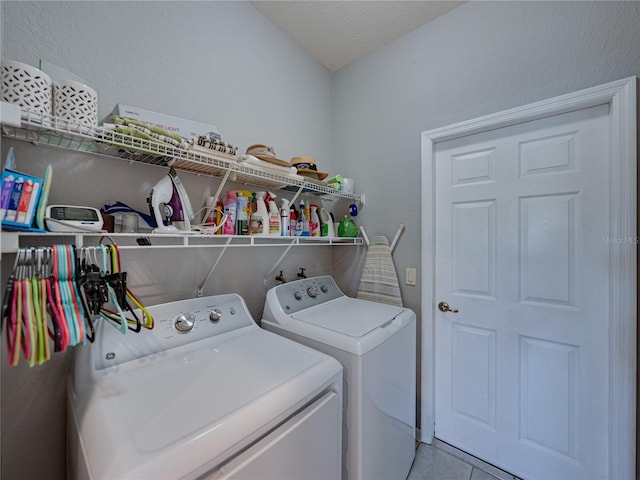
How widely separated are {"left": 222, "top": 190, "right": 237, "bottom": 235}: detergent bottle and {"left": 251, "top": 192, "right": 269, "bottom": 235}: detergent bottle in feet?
0.36

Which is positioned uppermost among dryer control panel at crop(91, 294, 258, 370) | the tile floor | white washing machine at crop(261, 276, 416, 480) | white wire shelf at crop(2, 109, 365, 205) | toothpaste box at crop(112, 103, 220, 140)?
toothpaste box at crop(112, 103, 220, 140)

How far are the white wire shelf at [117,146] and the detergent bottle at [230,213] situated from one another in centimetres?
12

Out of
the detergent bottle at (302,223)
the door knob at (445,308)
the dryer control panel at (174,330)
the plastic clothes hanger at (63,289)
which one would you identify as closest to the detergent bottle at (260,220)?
the detergent bottle at (302,223)

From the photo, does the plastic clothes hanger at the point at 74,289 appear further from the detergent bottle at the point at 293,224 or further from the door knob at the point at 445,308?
the door knob at the point at 445,308

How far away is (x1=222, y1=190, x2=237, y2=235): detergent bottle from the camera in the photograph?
4.47ft

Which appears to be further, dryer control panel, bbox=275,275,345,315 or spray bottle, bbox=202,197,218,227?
dryer control panel, bbox=275,275,345,315

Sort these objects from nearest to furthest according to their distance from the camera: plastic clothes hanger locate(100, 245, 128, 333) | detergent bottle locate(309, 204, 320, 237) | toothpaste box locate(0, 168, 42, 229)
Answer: toothpaste box locate(0, 168, 42, 229) → plastic clothes hanger locate(100, 245, 128, 333) → detergent bottle locate(309, 204, 320, 237)

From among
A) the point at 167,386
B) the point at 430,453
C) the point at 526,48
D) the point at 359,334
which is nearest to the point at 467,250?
the point at 359,334

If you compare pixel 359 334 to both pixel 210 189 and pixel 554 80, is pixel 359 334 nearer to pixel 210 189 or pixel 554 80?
pixel 210 189

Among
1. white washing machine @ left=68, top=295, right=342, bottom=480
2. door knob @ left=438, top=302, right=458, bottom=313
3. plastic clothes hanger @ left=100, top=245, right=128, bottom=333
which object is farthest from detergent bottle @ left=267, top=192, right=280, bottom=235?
door knob @ left=438, top=302, right=458, bottom=313

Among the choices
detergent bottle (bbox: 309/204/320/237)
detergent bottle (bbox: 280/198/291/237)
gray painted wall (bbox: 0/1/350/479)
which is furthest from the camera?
detergent bottle (bbox: 309/204/320/237)

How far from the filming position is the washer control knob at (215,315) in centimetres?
126

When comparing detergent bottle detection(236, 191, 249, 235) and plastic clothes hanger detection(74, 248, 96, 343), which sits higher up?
detergent bottle detection(236, 191, 249, 235)

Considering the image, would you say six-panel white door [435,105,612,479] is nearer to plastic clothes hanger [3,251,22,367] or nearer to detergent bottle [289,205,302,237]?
detergent bottle [289,205,302,237]
